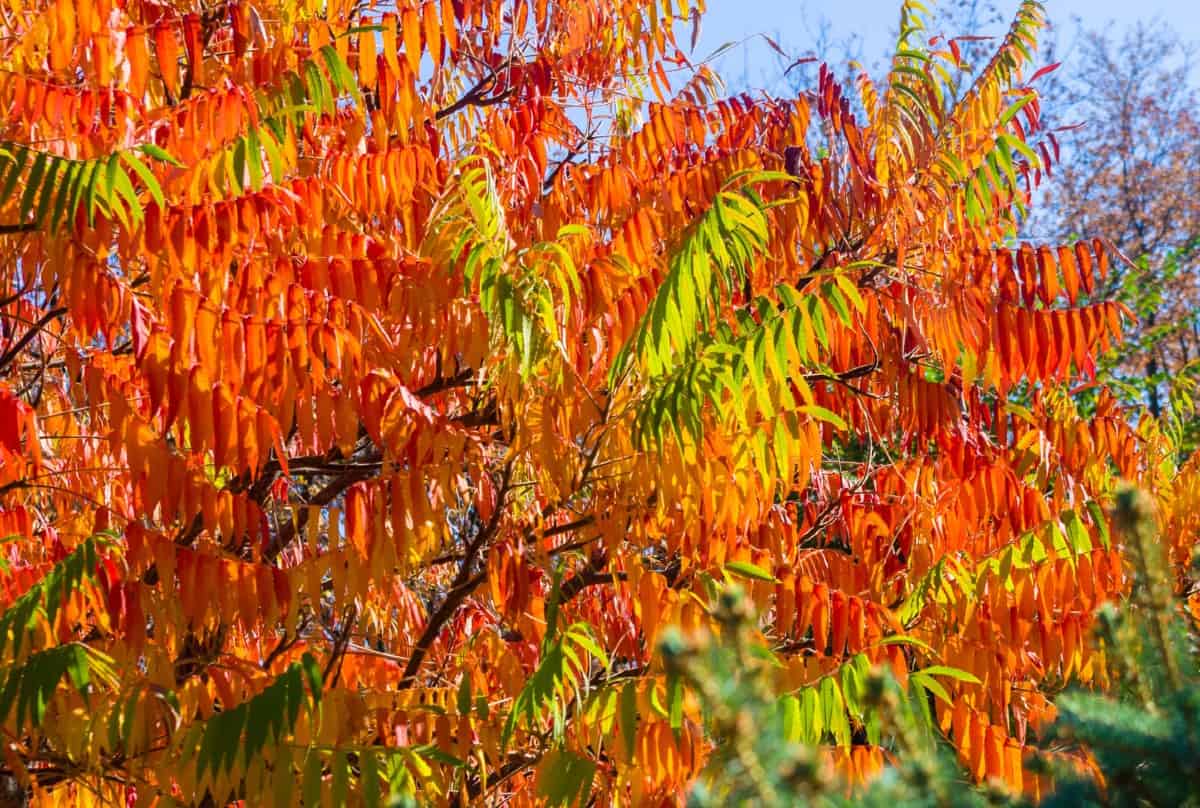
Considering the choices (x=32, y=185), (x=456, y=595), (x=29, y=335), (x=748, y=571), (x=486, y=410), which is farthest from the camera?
(x=486, y=410)

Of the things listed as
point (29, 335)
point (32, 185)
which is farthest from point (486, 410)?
point (32, 185)

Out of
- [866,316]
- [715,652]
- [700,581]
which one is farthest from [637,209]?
[715,652]

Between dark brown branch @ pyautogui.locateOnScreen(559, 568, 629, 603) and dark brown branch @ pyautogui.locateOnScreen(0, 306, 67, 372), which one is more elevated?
dark brown branch @ pyautogui.locateOnScreen(0, 306, 67, 372)

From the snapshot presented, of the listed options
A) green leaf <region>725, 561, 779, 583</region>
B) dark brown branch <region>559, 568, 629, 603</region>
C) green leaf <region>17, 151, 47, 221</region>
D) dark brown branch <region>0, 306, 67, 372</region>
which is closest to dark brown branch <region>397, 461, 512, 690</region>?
dark brown branch <region>559, 568, 629, 603</region>

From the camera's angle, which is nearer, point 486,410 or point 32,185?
point 32,185

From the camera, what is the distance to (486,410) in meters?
4.62

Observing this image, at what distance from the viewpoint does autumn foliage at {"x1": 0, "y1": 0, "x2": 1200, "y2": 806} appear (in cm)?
348

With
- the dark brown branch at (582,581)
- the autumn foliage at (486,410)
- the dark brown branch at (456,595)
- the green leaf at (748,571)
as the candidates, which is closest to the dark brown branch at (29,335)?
the autumn foliage at (486,410)

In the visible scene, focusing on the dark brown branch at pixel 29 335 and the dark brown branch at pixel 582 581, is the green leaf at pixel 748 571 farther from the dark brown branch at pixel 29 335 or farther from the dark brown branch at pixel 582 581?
the dark brown branch at pixel 29 335

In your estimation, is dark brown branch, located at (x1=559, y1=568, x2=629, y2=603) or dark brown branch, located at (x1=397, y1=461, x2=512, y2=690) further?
dark brown branch, located at (x1=559, y1=568, x2=629, y2=603)

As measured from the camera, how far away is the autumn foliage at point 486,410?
348 centimetres

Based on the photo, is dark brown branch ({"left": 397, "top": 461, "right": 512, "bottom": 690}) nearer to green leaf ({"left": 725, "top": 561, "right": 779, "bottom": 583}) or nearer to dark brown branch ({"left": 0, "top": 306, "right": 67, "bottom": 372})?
green leaf ({"left": 725, "top": 561, "right": 779, "bottom": 583})

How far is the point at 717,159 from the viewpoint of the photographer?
5000mm

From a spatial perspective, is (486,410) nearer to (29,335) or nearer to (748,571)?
(748,571)
